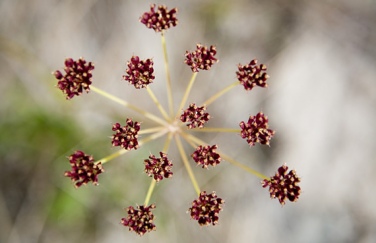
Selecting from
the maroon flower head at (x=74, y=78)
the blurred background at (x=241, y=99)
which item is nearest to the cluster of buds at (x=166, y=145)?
the maroon flower head at (x=74, y=78)

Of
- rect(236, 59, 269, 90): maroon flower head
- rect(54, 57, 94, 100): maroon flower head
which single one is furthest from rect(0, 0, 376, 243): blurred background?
rect(236, 59, 269, 90): maroon flower head

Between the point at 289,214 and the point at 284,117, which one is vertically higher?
the point at 284,117

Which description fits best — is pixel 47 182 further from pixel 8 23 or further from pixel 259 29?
pixel 259 29

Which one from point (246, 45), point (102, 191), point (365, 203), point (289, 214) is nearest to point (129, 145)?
point (102, 191)

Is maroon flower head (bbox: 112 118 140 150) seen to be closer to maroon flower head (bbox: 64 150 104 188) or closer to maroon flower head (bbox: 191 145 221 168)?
maroon flower head (bbox: 64 150 104 188)

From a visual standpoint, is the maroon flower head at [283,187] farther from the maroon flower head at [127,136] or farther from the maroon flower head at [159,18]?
the maroon flower head at [159,18]

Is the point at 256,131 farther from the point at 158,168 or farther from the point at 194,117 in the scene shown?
the point at 158,168

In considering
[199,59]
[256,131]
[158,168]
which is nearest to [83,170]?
[158,168]
